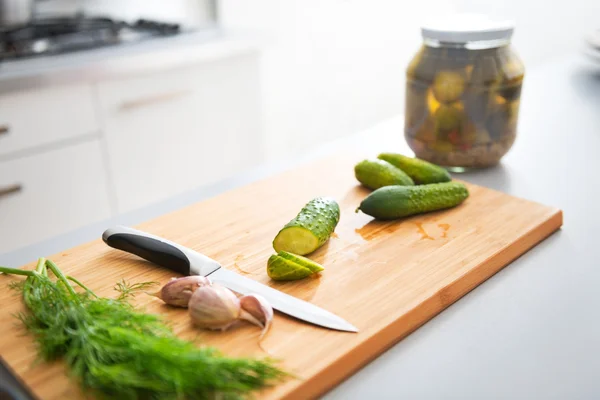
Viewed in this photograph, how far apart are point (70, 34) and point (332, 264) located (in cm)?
162

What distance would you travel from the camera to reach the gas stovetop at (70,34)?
1.98 meters

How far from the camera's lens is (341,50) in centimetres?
321

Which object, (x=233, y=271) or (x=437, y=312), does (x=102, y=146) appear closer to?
(x=233, y=271)

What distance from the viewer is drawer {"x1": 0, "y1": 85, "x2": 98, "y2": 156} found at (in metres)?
1.77

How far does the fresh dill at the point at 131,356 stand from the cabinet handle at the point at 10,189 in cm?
114

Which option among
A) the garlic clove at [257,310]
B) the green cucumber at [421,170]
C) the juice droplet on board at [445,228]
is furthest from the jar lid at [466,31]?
the garlic clove at [257,310]

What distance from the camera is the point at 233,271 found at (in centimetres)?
88

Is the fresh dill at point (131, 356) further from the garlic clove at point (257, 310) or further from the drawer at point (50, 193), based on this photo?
the drawer at point (50, 193)

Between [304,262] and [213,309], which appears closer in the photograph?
[213,309]

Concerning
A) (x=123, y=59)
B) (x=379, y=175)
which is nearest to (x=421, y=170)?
(x=379, y=175)

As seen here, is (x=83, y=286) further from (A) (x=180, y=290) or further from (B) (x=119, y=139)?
(B) (x=119, y=139)

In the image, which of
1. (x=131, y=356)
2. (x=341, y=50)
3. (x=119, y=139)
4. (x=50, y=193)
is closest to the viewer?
(x=131, y=356)

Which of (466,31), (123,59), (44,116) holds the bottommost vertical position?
(44,116)

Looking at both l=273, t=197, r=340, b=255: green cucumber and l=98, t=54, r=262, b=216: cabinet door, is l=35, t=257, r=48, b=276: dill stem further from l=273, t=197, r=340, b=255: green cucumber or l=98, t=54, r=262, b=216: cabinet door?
l=98, t=54, r=262, b=216: cabinet door
